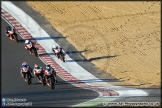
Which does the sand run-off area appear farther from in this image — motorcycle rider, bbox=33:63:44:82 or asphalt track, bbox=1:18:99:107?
motorcycle rider, bbox=33:63:44:82

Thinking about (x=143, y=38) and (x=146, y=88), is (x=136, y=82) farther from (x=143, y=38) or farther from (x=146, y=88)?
(x=143, y=38)

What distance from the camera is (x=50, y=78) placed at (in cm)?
2667

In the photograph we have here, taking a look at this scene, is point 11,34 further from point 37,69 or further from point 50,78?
point 50,78

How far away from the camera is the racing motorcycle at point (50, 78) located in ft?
86.7

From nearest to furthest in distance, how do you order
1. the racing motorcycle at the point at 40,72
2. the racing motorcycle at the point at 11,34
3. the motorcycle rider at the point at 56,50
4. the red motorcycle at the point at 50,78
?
the red motorcycle at the point at 50,78 < the racing motorcycle at the point at 40,72 < the motorcycle rider at the point at 56,50 < the racing motorcycle at the point at 11,34

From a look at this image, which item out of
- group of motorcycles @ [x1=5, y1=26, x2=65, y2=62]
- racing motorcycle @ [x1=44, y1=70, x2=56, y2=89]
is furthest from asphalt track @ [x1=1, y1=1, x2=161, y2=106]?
group of motorcycles @ [x1=5, y1=26, x2=65, y2=62]

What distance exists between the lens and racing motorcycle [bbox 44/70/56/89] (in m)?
26.4

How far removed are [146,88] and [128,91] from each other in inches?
44.1

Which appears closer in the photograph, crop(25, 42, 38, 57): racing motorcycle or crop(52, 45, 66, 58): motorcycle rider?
crop(52, 45, 66, 58): motorcycle rider

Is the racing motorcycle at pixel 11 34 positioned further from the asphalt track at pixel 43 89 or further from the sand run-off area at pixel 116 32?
the sand run-off area at pixel 116 32

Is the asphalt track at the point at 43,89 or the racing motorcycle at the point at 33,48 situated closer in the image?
the asphalt track at the point at 43,89

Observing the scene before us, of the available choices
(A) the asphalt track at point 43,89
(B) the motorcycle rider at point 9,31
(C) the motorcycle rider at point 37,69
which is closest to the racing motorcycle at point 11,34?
(B) the motorcycle rider at point 9,31

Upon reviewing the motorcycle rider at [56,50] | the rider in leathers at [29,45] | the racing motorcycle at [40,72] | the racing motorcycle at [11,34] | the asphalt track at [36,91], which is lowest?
the asphalt track at [36,91]

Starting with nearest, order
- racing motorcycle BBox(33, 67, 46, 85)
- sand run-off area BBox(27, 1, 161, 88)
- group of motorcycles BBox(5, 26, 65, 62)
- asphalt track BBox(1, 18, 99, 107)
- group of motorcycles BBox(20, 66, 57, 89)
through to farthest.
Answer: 1. asphalt track BBox(1, 18, 99, 107)
2. group of motorcycles BBox(20, 66, 57, 89)
3. racing motorcycle BBox(33, 67, 46, 85)
4. sand run-off area BBox(27, 1, 161, 88)
5. group of motorcycles BBox(5, 26, 65, 62)
